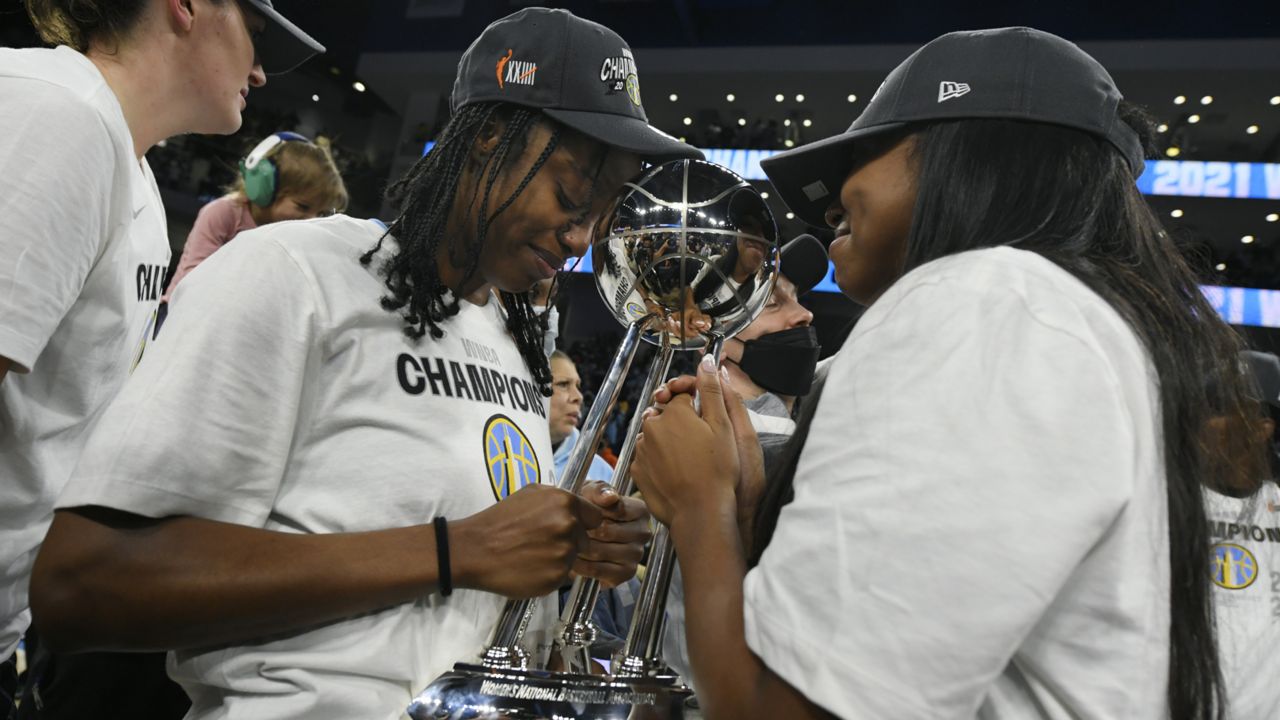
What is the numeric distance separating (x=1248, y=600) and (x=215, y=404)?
2249mm

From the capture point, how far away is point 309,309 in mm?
1035

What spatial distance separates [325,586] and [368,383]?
10.0 inches

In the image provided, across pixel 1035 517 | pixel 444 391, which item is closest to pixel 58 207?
pixel 444 391

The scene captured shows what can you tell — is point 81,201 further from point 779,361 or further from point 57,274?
point 779,361

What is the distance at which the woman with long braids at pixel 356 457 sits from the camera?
3.02 ft

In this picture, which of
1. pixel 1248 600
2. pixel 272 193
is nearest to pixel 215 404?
pixel 272 193

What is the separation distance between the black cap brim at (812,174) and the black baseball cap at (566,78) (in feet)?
0.45

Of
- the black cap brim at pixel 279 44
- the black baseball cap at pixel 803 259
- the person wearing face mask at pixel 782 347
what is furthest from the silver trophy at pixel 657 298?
the black baseball cap at pixel 803 259

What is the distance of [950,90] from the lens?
3.19 feet

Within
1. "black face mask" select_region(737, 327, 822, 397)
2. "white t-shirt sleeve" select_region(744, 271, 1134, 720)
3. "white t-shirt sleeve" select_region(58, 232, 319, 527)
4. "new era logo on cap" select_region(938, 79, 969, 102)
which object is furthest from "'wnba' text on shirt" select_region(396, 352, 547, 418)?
"black face mask" select_region(737, 327, 822, 397)

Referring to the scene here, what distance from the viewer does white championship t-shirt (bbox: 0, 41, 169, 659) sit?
3.64 ft

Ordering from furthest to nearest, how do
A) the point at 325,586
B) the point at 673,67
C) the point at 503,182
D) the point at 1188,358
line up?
1. the point at 673,67
2. the point at 503,182
3. the point at 325,586
4. the point at 1188,358

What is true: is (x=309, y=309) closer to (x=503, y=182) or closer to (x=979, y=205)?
(x=503, y=182)

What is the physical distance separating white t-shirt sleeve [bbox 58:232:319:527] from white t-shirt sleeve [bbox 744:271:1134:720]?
0.59 m
